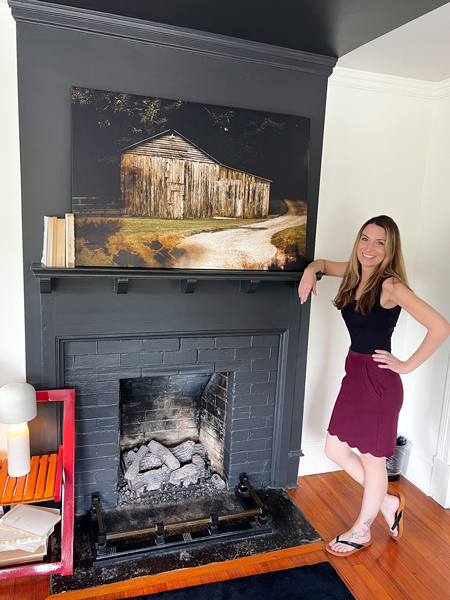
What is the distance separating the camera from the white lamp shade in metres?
1.96

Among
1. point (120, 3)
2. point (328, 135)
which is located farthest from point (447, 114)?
point (120, 3)

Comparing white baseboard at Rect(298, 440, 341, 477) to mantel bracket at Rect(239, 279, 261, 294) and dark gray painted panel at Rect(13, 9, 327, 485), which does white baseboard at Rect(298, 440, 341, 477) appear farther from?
mantel bracket at Rect(239, 279, 261, 294)

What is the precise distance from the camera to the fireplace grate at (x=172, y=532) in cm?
221

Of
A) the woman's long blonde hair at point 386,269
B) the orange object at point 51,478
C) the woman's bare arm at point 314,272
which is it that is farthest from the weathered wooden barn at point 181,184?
the orange object at point 51,478

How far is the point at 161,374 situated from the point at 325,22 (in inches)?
74.5

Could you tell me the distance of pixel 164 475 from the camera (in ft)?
8.94

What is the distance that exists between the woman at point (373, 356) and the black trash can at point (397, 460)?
60 centimetres

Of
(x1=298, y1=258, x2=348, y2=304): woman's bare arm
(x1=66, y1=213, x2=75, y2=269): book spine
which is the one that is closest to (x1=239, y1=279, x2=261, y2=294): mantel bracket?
(x1=298, y1=258, x2=348, y2=304): woman's bare arm

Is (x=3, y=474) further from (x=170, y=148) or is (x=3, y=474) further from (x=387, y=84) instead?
(x=387, y=84)

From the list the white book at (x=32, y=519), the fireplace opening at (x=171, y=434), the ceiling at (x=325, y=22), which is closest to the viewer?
the ceiling at (x=325, y=22)

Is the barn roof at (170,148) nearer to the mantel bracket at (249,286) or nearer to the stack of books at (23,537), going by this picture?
the mantel bracket at (249,286)

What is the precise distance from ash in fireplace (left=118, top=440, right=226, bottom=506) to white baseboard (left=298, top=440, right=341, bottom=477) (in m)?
0.56

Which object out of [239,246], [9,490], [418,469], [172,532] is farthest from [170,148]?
[418,469]

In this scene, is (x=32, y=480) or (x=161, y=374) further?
(x=161, y=374)
